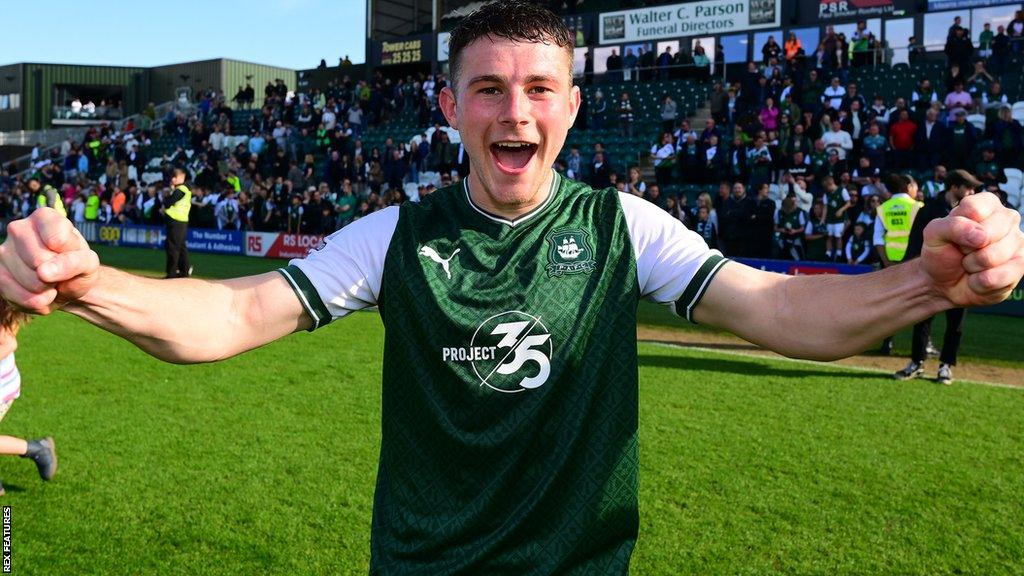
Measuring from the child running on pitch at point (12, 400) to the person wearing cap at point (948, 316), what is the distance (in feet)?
25.0

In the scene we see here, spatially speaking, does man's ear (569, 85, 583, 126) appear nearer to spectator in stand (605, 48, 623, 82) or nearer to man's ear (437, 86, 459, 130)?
man's ear (437, 86, 459, 130)

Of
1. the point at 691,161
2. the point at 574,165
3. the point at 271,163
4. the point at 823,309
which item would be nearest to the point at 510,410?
the point at 823,309

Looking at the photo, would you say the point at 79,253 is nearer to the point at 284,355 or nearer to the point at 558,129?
the point at 558,129

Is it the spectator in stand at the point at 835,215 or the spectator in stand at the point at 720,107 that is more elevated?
the spectator in stand at the point at 720,107

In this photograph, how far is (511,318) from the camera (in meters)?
2.15

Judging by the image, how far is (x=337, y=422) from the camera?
7.08 metres

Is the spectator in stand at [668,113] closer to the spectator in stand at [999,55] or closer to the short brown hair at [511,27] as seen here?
the spectator in stand at [999,55]

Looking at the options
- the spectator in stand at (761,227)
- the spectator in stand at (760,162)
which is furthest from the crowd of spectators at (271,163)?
the spectator in stand at (761,227)

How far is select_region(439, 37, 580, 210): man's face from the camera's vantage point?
2.17 meters

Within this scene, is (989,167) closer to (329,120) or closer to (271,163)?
(329,120)

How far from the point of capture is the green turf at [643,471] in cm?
463

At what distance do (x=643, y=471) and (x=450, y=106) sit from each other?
409cm

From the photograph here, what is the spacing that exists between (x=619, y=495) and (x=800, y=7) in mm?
28435

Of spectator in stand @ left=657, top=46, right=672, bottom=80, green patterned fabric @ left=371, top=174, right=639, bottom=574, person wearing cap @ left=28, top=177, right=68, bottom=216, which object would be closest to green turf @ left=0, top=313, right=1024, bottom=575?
person wearing cap @ left=28, top=177, right=68, bottom=216
